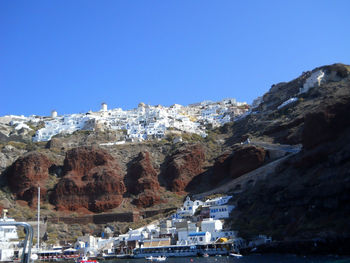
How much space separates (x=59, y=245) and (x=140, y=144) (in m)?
38.3

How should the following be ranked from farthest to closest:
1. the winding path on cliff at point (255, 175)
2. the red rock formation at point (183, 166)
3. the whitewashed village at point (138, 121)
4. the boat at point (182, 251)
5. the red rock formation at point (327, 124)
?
the whitewashed village at point (138, 121) → the red rock formation at point (183, 166) → the winding path on cliff at point (255, 175) → the red rock formation at point (327, 124) → the boat at point (182, 251)

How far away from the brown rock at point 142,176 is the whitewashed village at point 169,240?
38.9ft

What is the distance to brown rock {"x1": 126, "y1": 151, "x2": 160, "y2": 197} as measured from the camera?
279ft

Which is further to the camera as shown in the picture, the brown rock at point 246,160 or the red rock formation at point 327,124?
the brown rock at point 246,160

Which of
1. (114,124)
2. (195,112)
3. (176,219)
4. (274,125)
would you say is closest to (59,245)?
(176,219)

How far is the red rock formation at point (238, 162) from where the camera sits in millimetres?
80181

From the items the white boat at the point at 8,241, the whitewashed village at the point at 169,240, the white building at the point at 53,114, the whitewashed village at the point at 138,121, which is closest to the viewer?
the white boat at the point at 8,241

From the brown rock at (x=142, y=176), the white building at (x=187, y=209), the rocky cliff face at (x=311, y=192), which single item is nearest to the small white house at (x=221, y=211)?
the rocky cliff face at (x=311, y=192)

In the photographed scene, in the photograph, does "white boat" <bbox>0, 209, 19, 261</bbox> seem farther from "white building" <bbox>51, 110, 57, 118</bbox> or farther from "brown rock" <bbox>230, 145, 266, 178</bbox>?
"white building" <bbox>51, 110, 57, 118</bbox>

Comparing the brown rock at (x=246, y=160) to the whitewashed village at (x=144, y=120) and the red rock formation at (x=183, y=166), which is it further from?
the whitewashed village at (x=144, y=120)

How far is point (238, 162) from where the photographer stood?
82125 mm

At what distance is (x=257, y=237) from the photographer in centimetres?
5456

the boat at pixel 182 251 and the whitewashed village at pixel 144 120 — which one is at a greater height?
the whitewashed village at pixel 144 120

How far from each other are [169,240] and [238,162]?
24226 millimetres
